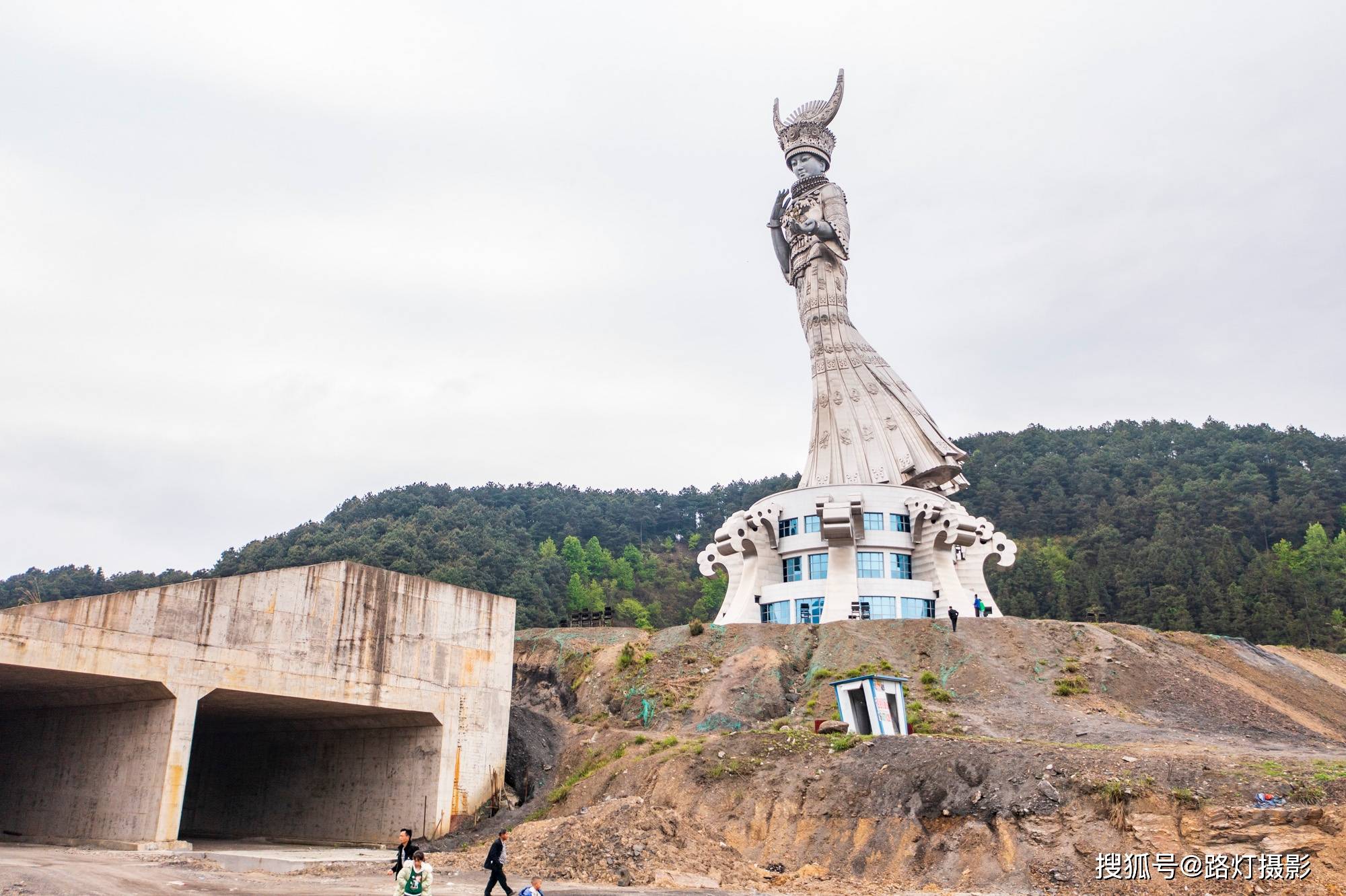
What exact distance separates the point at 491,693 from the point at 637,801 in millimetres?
8570

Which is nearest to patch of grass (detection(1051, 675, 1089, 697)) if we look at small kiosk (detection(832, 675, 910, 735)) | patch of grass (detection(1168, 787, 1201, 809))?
small kiosk (detection(832, 675, 910, 735))

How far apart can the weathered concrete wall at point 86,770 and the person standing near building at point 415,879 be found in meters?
13.6

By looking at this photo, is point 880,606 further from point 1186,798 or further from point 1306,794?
point 1306,794

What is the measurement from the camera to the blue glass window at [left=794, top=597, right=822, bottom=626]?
47.5 m

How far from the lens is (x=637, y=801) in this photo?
23781 mm

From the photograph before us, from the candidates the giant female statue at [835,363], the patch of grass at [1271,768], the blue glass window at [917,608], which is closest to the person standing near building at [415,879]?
the patch of grass at [1271,768]

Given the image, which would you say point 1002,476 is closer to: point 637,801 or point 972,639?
point 972,639

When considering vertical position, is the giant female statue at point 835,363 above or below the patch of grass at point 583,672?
above

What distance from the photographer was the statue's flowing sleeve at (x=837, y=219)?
55.4 meters

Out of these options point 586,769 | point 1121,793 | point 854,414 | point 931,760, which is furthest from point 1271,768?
point 854,414

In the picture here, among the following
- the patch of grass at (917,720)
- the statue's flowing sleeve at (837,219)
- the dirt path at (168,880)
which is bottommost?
the dirt path at (168,880)

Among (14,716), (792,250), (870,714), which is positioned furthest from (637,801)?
(792,250)

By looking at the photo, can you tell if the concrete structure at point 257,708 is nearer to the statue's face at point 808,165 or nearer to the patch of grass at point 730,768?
the patch of grass at point 730,768

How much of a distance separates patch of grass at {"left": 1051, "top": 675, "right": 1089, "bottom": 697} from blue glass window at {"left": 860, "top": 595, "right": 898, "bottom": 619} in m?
12.3
